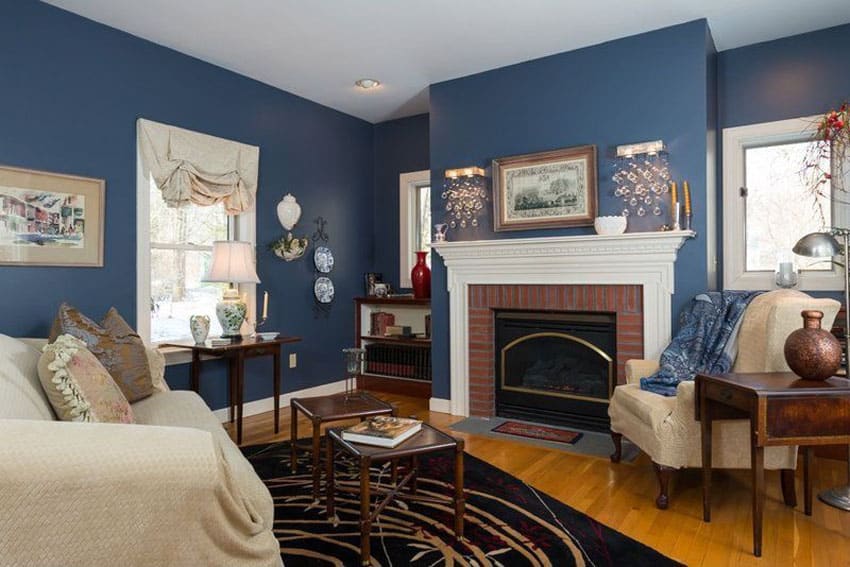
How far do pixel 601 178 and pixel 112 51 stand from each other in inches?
128

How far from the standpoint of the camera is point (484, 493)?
104 inches

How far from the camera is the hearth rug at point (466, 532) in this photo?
6.61 feet

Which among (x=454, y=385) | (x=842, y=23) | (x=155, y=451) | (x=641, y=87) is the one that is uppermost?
(x=842, y=23)

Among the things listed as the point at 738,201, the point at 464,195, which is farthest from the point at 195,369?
the point at 738,201

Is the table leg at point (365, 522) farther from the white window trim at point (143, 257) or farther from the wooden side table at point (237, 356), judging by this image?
the white window trim at point (143, 257)

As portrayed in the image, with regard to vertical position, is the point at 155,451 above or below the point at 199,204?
below

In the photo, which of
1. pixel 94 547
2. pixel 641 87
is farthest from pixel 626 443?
pixel 94 547

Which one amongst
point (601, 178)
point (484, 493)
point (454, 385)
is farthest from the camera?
point (454, 385)

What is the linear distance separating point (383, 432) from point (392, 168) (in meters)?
3.66

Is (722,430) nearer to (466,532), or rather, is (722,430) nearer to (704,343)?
(704,343)

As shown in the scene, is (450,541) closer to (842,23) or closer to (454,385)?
(454,385)

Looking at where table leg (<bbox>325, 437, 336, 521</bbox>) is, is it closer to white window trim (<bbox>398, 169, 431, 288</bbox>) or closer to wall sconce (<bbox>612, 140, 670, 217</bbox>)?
wall sconce (<bbox>612, 140, 670, 217</bbox>)

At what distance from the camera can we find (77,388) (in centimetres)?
176

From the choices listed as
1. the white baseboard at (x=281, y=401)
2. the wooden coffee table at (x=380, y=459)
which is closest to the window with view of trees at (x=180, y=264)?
the white baseboard at (x=281, y=401)
